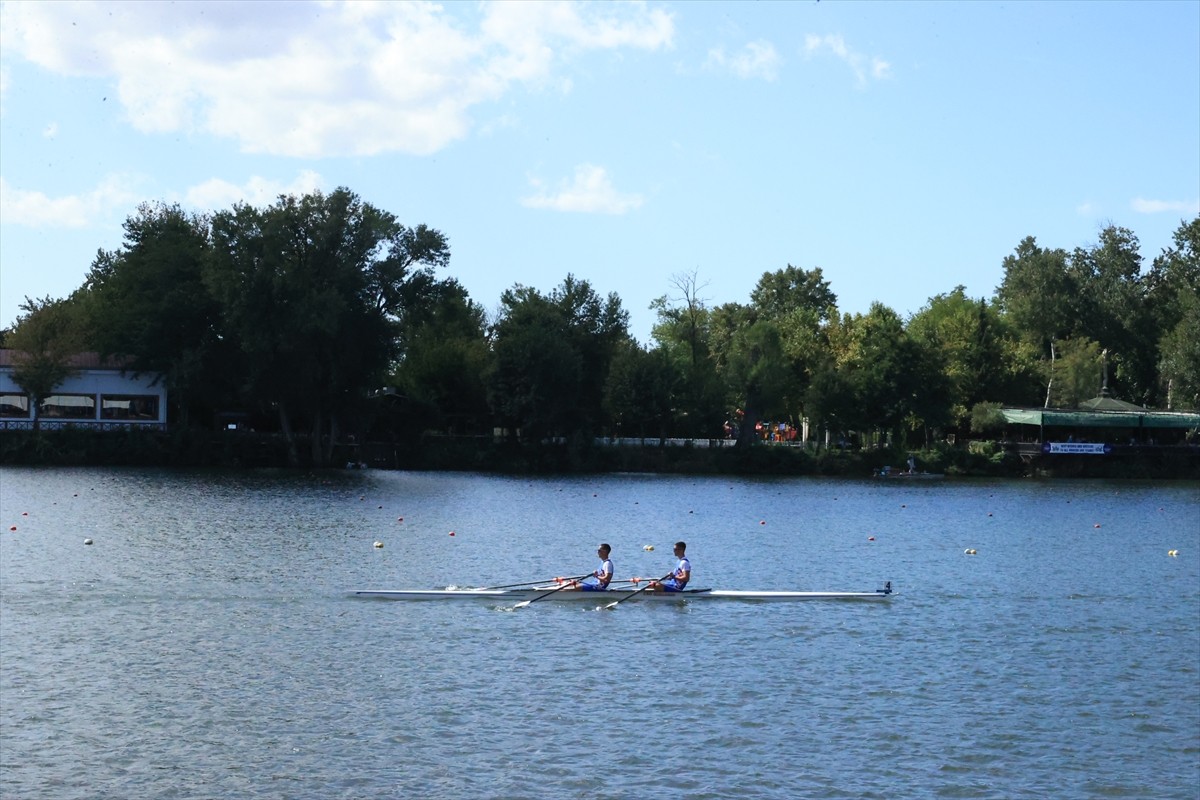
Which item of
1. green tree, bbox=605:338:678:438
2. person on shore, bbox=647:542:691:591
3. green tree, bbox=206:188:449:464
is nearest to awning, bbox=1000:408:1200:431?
green tree, bbox=605:338:678:438

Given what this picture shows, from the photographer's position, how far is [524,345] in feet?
295

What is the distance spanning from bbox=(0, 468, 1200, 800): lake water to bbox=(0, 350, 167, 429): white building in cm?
4196

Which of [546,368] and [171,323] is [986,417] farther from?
[171,323]

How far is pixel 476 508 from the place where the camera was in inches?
2203

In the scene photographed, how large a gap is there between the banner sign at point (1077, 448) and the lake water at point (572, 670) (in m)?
51.6

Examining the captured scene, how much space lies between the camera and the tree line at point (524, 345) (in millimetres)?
79375

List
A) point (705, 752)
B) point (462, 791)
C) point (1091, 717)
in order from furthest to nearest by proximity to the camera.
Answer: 1. point (1091, 717)
2. point (705, 752)
3. point (462, 791)

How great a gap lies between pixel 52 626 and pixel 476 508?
31564 millimetres

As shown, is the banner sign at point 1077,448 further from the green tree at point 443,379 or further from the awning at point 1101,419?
the green tree at point 443,379

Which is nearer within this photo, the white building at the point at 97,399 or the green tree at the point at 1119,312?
the white building at the point at 97,399

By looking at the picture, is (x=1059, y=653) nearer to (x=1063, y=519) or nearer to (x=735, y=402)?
(x=1063, y=519)

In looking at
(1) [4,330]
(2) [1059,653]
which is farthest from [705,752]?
(1) [4,330]

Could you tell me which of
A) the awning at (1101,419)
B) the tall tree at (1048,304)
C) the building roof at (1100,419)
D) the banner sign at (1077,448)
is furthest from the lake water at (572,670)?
the tall tree at (1048,304)

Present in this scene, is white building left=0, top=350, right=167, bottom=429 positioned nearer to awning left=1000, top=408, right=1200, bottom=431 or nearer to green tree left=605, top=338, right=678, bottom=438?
green tree left=605, top=338, right=678, bottom=438
